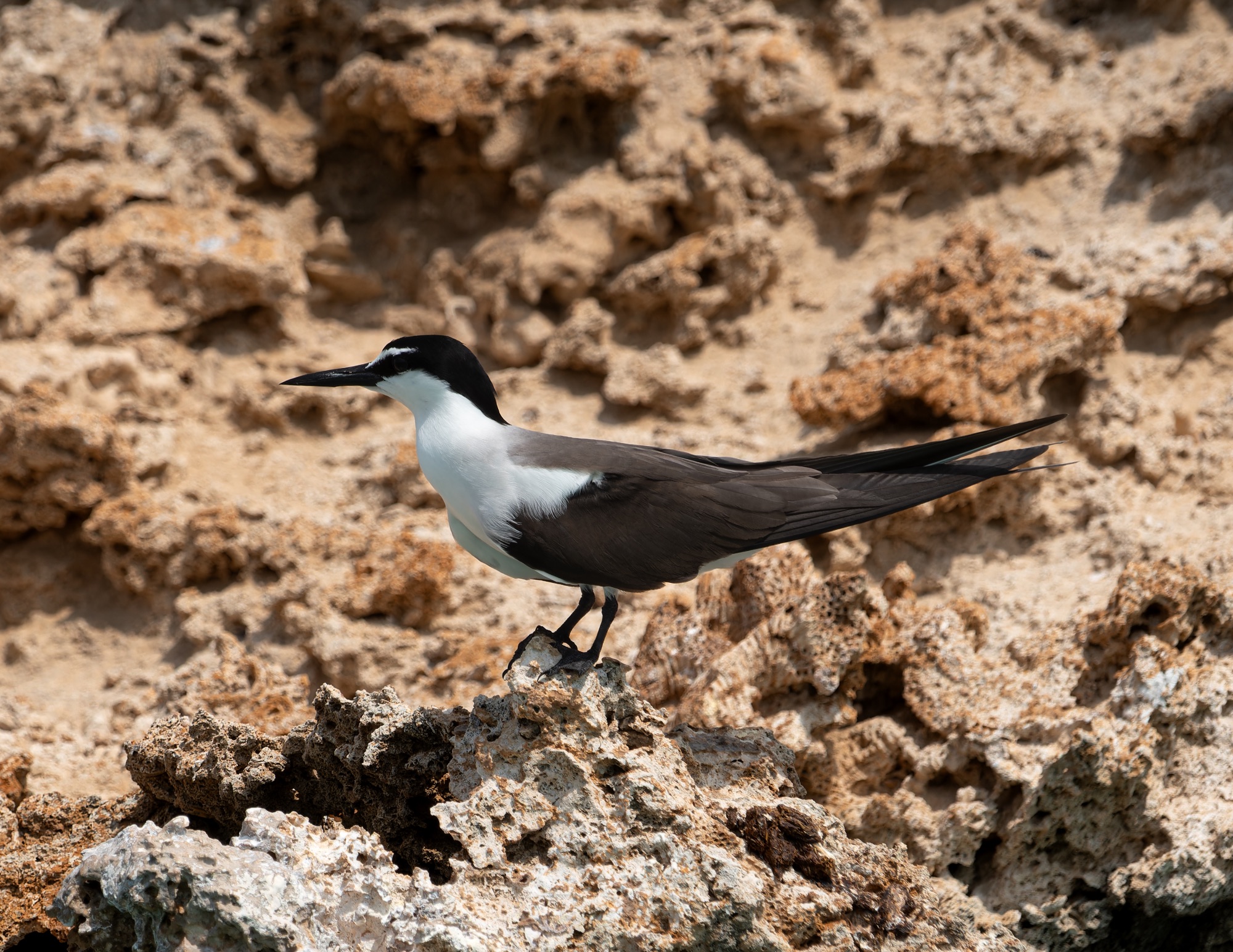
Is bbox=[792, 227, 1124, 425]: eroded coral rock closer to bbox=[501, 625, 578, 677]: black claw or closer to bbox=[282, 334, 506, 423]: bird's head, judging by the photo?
bbox=[282, 334, 506, 423]: bird's head

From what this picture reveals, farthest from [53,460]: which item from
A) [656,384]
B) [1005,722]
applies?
[1005,722]

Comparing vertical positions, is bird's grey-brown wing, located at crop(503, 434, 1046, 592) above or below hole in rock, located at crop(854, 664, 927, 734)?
above

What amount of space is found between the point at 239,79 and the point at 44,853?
18.5 ft

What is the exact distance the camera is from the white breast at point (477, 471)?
12.9 ft

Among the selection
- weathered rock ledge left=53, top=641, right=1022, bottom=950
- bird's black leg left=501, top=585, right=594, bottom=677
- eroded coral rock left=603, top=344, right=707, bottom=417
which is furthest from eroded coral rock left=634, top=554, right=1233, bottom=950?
eroded coral rock left=603, top=344, right=707, bottom=417

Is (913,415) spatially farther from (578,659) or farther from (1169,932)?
(578,659)

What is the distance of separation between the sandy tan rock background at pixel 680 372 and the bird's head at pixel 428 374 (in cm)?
129

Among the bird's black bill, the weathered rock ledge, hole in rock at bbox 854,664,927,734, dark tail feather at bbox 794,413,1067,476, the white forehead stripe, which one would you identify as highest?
the white forehead stripe

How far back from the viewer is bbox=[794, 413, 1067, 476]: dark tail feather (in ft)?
13.1

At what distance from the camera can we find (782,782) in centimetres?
384

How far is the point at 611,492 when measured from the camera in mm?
4020

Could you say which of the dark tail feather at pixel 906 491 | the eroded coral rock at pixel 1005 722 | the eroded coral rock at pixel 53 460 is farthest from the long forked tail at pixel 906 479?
the eroded coral rock at pixel 53 460

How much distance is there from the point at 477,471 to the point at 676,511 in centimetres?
70

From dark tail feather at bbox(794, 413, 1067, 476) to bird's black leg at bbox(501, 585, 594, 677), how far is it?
0.87 metres
